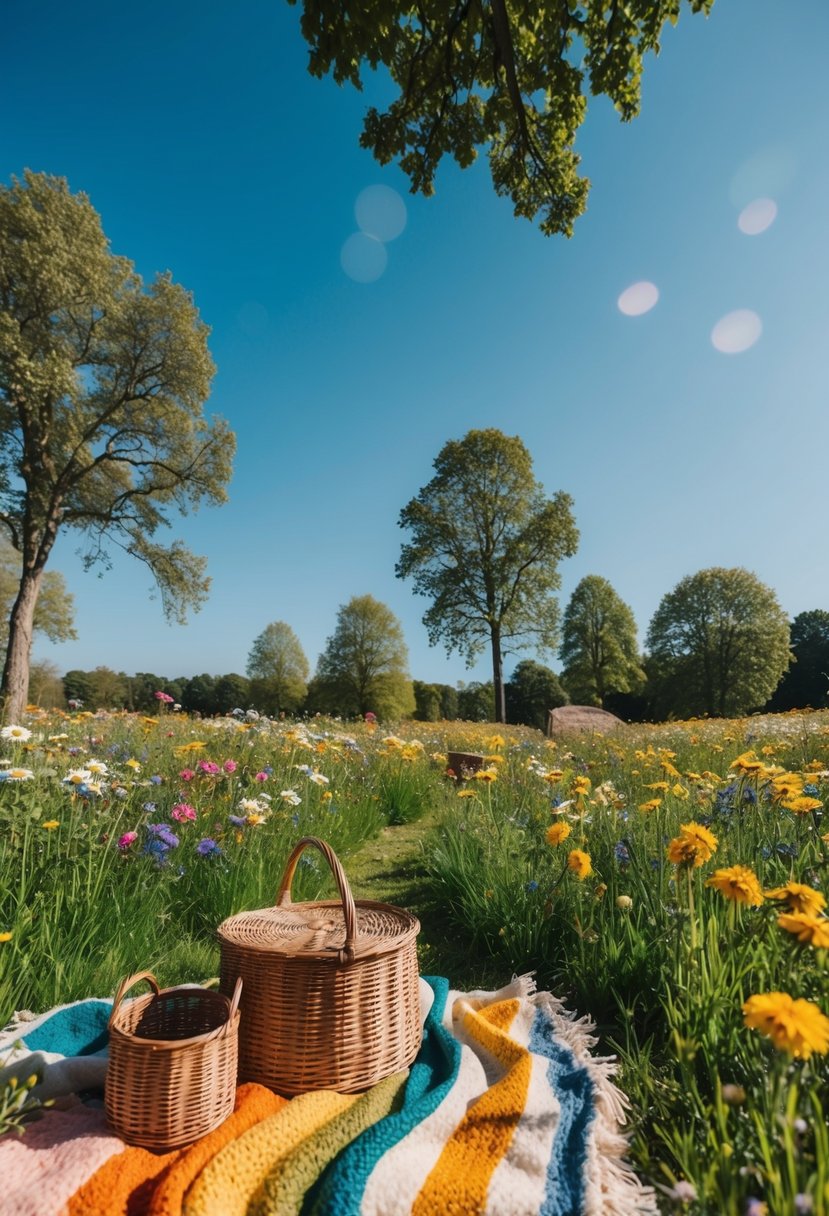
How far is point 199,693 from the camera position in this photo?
4819 cm

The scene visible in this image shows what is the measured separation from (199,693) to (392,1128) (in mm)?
49995

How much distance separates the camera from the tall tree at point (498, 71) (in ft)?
12.3

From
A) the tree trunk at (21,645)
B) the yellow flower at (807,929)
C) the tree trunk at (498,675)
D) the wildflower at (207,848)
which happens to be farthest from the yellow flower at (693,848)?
the tree trunk at (498,675)

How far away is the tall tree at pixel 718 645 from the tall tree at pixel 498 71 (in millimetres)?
28779

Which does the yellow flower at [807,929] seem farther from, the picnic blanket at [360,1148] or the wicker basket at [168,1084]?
the wicker basket at [168,1084]

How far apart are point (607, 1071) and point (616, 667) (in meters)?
32.9

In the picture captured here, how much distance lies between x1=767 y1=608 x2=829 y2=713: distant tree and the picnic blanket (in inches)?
1360

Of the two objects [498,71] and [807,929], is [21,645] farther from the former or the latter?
[807,929]

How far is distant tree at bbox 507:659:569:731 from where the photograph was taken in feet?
104

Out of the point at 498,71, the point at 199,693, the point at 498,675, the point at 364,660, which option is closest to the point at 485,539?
the point at 498,675

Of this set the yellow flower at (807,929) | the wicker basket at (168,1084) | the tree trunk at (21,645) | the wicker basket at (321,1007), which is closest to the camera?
the yellow flower at (807,929)

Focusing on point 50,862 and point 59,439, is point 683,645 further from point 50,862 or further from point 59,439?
point 50,862

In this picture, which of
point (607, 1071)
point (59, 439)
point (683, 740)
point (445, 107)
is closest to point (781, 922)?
point (607, 1071)

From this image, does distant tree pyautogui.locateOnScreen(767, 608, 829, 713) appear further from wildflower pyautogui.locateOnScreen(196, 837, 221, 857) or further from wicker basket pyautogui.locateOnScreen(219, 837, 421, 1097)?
wicker basket pyautogui.locateOnScreen(219, 837, 421, 1097)
